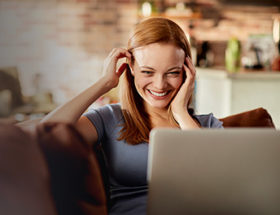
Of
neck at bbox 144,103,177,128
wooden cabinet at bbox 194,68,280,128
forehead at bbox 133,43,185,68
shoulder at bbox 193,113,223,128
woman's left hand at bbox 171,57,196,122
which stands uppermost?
forehead at bbox 133,43,185,68

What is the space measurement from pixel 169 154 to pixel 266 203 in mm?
240

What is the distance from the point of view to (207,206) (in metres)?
0.65

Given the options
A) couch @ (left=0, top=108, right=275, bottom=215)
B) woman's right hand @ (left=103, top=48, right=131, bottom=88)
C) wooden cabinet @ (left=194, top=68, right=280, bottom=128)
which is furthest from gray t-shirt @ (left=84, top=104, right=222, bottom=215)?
wooden cabinet @ (left=194, top=68, right=280, bottom=128)

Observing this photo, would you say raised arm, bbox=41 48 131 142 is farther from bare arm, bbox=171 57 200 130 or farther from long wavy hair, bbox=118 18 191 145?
bare arm, bbox=171 57 200 130

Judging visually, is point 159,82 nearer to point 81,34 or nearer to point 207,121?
point 207,121

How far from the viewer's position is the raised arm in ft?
3.44

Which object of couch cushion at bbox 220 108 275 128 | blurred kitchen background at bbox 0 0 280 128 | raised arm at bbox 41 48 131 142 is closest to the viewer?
raised arm at bbox 41 48 131 142

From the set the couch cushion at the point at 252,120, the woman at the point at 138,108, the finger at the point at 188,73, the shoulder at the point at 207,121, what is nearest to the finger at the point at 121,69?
the woman at the point at 138,108

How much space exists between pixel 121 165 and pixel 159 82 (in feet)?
1.05

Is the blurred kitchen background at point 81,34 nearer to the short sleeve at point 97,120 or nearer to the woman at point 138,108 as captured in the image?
the woman at point 138,108

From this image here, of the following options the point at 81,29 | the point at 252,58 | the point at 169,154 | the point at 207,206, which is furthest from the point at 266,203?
the point at 81,29

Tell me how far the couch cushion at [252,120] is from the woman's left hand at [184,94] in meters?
0.31

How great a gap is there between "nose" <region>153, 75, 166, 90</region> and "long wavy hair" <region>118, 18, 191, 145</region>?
13cm

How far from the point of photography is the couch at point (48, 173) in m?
0.57
